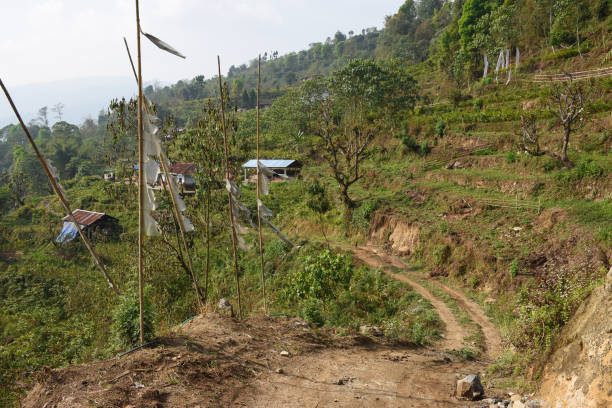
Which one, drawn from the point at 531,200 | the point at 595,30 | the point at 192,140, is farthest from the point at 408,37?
the point at 192,140

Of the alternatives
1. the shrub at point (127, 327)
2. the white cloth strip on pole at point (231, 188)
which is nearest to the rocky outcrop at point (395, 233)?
the white cloth strip on pole at point (231, 188)

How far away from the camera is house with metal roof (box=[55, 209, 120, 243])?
27594 millimetres

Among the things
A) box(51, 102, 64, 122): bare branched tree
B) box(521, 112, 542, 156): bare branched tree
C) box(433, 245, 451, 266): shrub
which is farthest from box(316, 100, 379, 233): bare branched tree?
box(51, 102, 64, 122): bare branched tree

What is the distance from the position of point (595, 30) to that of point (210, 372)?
133 ft

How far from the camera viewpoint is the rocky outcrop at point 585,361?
348 cm

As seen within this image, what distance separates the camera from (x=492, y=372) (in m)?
6.43

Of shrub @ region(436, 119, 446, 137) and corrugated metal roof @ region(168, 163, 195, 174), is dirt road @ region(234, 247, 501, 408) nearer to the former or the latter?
shrub @ region(436, 119, 446, 137)

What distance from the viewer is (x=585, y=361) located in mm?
3748

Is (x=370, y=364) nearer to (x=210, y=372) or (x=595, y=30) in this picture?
(x=210, y=372)

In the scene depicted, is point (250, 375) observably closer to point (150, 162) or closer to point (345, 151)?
point (150, 162)

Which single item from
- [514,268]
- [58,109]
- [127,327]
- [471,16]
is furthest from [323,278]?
[58,109]

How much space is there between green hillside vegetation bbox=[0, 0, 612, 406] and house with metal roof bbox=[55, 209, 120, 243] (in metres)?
1.14

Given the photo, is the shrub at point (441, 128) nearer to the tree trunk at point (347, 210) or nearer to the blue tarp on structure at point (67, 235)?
the tree trunk at point (347, 210)

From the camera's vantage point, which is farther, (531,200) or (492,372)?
(531,200)
